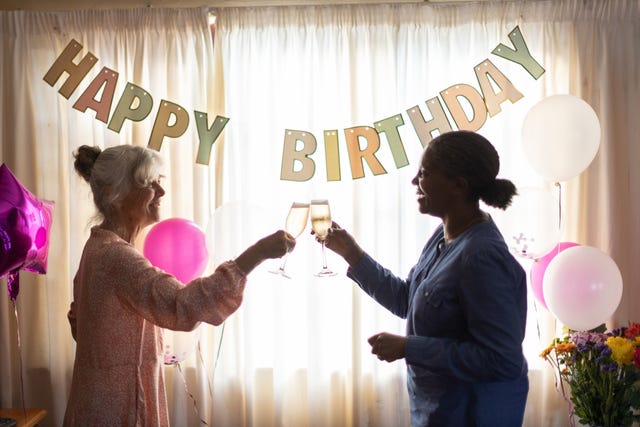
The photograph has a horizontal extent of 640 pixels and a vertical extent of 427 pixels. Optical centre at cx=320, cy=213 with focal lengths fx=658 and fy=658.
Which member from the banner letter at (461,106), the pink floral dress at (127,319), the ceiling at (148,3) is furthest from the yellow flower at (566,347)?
the ceiling at (148,3)


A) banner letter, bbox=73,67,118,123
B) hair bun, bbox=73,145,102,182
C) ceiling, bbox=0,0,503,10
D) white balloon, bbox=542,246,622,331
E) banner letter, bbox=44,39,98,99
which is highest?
ceiling, bbox=0,0,503,10

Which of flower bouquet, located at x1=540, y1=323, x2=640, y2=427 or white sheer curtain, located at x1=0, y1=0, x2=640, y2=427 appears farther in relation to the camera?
Result: white sheer curtain, located at x1=0, y1=0, x2=640, y2=427

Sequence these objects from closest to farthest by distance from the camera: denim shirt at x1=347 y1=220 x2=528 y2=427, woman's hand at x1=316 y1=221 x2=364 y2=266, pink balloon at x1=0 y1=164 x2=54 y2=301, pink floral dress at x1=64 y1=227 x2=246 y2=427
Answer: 1. denim shirt at x1=347 y1=220 x2=528 y2=427
2. pink floral dress at x1=64 y1=227 x2=246 y2=427
3. woman's hand at x1=316 y1=221 x2=364 y2=266
4. pink balloon at x1=0 y1=164 x2=54 y2=301

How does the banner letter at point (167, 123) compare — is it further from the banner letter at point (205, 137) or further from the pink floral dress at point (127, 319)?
the pink floral dress at point (127, 319)

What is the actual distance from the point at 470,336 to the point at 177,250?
4.67 ft

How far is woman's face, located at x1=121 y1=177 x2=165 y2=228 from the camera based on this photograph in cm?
190

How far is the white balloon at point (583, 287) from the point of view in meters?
2.73

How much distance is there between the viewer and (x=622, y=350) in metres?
2.58

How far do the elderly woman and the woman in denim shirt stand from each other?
1.39 ft

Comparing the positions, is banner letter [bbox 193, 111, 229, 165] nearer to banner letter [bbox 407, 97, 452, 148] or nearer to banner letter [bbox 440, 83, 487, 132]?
banner letter [bbox 407, 97, 452, 148]

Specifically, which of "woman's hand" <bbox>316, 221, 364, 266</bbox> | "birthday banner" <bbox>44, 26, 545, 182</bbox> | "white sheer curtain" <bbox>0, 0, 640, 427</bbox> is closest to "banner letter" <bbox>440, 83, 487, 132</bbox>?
"birthday banner" <bbox>44, 26, 545, 182</bbox>

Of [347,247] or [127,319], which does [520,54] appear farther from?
[127,319]

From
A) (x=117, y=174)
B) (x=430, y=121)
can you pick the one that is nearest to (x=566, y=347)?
(x=430, y=121)

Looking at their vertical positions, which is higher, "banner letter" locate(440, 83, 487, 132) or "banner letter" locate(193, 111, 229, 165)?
"banner letter" locate(440, 83, 487, 132)
